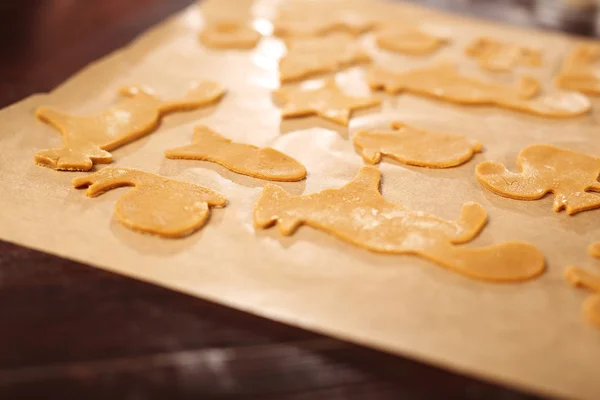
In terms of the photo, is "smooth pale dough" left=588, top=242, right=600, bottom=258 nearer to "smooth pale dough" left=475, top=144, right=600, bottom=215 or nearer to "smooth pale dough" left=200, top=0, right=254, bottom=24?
"smooth pale dough" left=475, top=144, right=600, bottom=215

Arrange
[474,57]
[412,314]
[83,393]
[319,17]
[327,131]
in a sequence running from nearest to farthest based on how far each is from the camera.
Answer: [83,393] < [412,314] < [327,131] < [474,57] < [319,17]

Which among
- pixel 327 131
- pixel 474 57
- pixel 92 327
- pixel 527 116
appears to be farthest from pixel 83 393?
pixel 474 57

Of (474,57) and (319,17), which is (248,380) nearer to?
(474,57)

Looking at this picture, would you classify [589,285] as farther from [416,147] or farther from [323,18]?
[323,18]

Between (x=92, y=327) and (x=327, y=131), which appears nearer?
(x=92, y=327)

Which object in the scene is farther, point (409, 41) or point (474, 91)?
point (409, 41)

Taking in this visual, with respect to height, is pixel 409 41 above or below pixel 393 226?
above

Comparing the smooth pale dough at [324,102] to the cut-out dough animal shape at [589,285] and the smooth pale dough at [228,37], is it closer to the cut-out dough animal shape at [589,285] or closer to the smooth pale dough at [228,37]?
the smooth pale dough at [228,37]

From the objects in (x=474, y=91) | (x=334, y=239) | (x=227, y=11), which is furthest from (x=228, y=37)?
(x=334, y=239)
